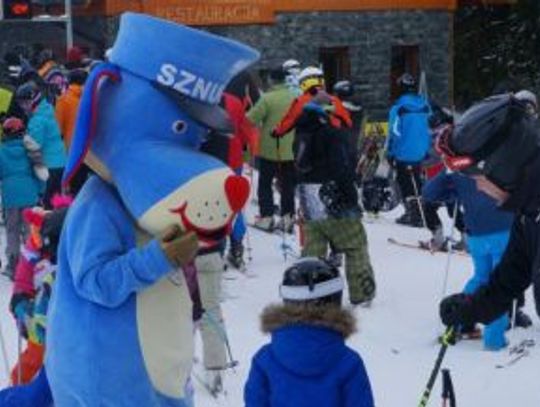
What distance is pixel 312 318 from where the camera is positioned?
12.3 ft

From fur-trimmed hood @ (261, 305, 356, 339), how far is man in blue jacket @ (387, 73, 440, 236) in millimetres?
8908

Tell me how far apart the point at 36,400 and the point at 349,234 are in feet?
15.5

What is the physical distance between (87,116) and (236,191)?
0.54 meters

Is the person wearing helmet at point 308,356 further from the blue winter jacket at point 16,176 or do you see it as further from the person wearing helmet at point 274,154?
the person wearing helmet at point 274,154

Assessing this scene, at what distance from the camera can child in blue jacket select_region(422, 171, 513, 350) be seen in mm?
→ 7164

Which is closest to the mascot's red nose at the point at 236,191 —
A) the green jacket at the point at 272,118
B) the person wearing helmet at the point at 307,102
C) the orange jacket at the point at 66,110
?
the person wearing helmet at the point at 307,102

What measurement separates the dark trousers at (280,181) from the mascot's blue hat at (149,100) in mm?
7824

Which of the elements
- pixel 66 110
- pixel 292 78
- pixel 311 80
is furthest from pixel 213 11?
pixel 66 110

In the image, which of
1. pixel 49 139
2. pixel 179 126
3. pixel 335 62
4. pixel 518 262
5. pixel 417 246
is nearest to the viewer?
pixel 179 126

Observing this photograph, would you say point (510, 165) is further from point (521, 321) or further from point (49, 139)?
point (49, 139)

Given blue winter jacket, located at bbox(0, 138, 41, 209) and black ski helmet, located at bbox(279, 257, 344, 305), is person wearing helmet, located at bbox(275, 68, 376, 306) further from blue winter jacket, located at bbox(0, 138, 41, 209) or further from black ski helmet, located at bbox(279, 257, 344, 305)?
black ski helmet, located at bbox(279, 257, 344, 305)

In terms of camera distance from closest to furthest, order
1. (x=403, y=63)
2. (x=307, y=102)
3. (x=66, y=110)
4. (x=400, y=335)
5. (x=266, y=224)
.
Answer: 1. (x=400, y=335)
2. (x=307, y=102)
3. (x=66, y=110)
4. (x=266, y=224)
5. (x=403, y=63)

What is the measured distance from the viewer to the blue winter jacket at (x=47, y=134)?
975 cm

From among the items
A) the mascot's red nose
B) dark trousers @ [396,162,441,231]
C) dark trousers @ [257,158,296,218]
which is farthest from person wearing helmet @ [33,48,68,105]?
the mascot's red nose
